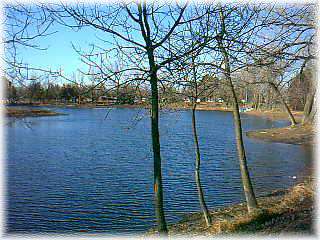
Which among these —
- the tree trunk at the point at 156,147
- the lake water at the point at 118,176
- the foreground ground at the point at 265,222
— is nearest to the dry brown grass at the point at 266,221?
the foreground ground at the point at 265,222

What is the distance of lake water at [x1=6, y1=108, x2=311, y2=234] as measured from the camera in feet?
33.6

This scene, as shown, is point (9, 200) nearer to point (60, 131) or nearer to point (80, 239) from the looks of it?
point (80, 239)

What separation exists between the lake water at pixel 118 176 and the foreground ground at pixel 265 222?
4.40 feet

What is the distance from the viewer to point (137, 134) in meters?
27.6

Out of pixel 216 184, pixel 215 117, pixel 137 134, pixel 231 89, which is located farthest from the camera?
pixel 215 117

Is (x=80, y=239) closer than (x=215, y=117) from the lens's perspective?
Yes

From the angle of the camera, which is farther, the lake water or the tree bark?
the lake water

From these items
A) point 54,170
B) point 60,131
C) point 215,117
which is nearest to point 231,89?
point 54,170

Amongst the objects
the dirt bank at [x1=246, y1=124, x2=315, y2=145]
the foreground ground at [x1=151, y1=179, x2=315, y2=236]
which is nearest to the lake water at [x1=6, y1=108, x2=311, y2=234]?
the foreground ground at [x1=151, y1=179, x2=315, y2=236]

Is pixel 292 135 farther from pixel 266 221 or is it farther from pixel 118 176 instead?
pixel 266 221

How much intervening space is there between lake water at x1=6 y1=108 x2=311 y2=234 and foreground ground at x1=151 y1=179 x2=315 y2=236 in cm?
134

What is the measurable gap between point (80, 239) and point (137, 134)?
19.0 metres

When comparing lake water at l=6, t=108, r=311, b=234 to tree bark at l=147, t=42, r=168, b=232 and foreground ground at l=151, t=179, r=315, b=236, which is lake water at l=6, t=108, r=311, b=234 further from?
foreground ground at l=151, t=179, r=315, b=236

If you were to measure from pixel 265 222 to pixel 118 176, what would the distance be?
28.1 feet
